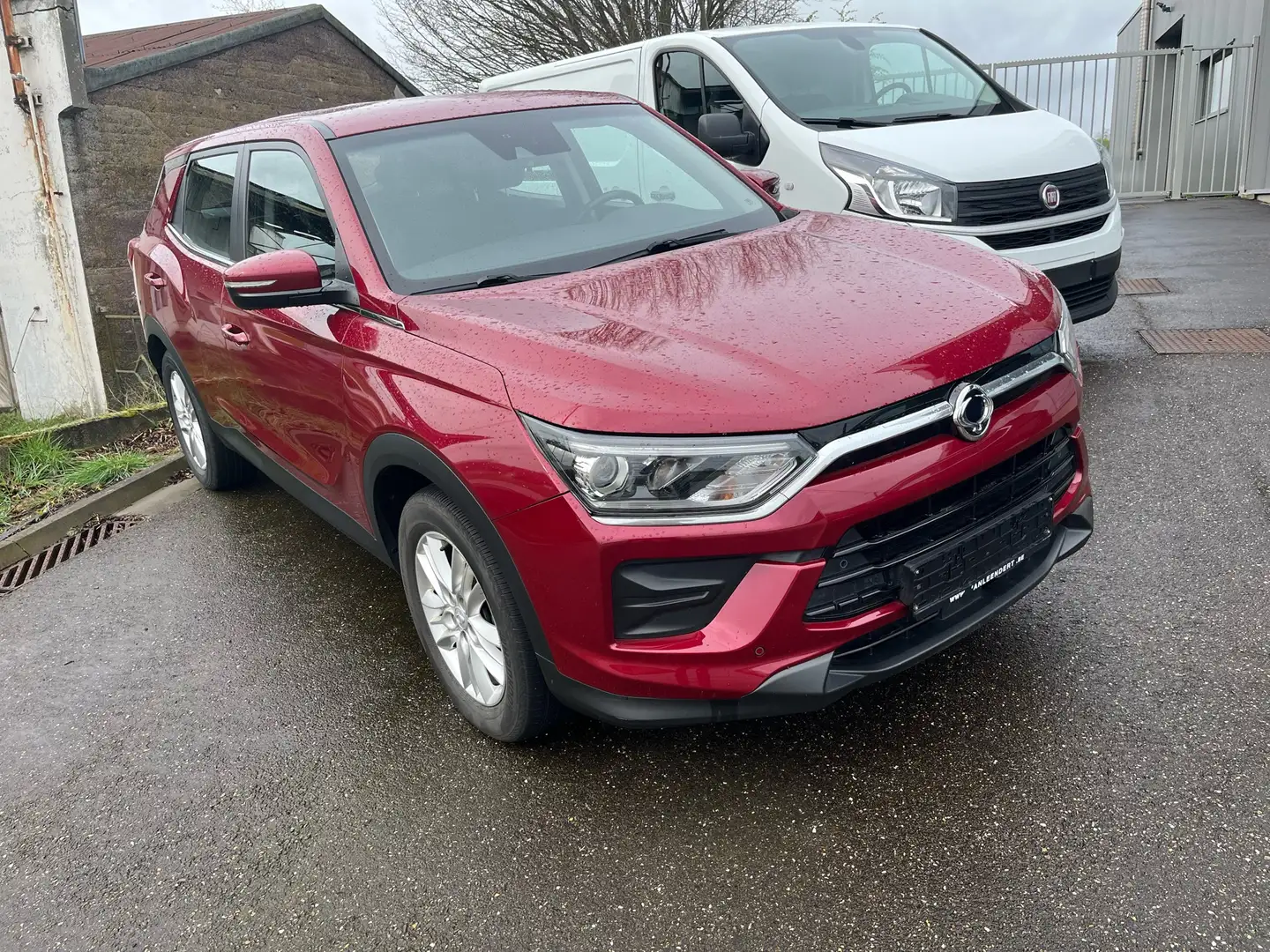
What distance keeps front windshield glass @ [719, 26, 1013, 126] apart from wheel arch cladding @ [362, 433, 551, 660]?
3615 mm

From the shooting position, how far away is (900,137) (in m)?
5.32

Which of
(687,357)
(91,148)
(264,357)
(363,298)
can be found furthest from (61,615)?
(91,148)

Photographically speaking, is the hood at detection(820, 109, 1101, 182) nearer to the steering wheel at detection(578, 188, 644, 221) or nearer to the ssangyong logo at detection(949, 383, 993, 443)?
the steering wheel at detection(578, 188, 644, 221)

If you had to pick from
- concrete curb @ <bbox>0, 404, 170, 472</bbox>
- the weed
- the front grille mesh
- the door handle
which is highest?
the door handle

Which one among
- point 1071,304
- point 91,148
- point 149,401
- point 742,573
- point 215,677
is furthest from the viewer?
point 91,148

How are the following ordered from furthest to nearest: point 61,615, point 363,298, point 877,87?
1. point 877,87
2. point 61,615
3. point 363,298

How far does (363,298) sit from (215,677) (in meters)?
1.51

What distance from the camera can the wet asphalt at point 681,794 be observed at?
228cm

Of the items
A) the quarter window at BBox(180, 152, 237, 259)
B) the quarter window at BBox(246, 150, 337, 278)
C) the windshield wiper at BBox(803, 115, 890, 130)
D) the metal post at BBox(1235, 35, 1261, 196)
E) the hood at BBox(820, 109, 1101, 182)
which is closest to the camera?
the quarter window at BBox(246, 150, 337, 278)

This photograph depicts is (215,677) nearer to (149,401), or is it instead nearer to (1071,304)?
(1071,304)

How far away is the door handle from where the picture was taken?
3.90 m

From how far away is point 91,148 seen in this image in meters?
11.5

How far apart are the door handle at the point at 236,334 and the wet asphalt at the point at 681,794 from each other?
1046mm

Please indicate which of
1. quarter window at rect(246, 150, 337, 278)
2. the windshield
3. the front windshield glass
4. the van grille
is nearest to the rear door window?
the front windshield glass
